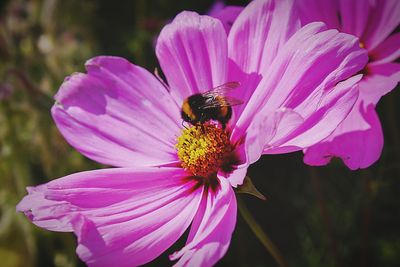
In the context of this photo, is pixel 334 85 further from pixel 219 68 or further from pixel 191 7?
pixel 191 7

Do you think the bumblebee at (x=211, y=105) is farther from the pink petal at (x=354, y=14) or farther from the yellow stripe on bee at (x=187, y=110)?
the pink petal at (x=354, y=14)

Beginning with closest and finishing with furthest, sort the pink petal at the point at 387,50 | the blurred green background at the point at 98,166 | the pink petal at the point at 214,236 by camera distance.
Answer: the pink petal at the point at 214,236 < the pink petal at the point at 387,50 < the blurred green background at the point at 98,166

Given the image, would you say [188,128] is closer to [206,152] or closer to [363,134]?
[206,152]

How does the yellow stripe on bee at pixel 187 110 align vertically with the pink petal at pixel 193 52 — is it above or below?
below

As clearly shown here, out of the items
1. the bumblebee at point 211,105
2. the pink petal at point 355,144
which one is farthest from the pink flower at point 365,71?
the bumblebee at point 211,105

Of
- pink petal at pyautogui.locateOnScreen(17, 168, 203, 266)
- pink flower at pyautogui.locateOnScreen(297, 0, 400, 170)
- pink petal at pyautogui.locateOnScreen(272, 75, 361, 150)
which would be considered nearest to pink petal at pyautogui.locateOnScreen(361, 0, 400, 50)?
pink flower at pyautogui.locateOnScreen(297, 0, 400, 170)

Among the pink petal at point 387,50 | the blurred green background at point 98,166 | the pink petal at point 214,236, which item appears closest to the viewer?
the pink petal at point 214,236

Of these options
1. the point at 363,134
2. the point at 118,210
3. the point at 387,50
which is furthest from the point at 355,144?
the point at 118,210

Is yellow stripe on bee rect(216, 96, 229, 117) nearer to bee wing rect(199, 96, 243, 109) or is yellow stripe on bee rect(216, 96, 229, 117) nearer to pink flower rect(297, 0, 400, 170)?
bee wing rect(199, 96, 243, 109)
